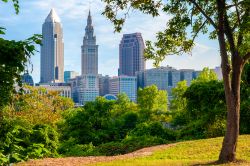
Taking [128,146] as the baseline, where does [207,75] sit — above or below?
above

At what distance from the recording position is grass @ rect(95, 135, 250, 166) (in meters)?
17.2

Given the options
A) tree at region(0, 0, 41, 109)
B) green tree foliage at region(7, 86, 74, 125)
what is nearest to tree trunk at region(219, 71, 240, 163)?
tree at region(0, 0, 41, 109)

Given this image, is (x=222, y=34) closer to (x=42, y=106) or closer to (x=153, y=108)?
(x=42, y=106)

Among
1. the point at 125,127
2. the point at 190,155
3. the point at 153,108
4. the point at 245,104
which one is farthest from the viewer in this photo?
the point at 153,108

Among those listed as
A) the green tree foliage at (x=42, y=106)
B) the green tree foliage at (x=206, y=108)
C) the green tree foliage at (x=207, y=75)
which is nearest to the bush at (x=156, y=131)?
the green tree foliage at (x=206, y=108)

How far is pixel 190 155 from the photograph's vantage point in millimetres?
19828

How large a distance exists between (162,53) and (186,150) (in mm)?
5435

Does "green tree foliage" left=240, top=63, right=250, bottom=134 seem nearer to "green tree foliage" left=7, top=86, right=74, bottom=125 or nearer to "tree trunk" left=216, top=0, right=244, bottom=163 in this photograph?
"tree trunk" left=216, top=0, right=244, bottom=163

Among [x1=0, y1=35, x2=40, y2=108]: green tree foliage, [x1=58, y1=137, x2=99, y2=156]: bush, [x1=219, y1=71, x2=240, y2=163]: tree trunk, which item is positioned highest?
[x1=0, y1=35, x2=40, y2=108]: green tree foliage

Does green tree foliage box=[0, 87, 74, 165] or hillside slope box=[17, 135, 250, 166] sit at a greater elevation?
green tree foliage box=[0, 87, 74, 165]

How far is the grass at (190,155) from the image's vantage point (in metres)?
17.2

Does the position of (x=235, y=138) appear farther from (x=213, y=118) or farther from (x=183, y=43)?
(x=213, y=118)

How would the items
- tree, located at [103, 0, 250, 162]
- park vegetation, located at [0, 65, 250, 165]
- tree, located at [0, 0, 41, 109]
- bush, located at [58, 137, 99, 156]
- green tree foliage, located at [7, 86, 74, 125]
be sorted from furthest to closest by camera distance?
green tree foliage, located at [7, 86, 74, 125] → bush, located at [58, 137, 99, 156] → park vegetation, located at [0, 65, 250, 165] → tree, located at [103, 0, 250, 162] → tree, located at [0, 0, 41, 109]

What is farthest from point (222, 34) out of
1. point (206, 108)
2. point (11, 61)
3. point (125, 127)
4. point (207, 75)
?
point (207, 75)
